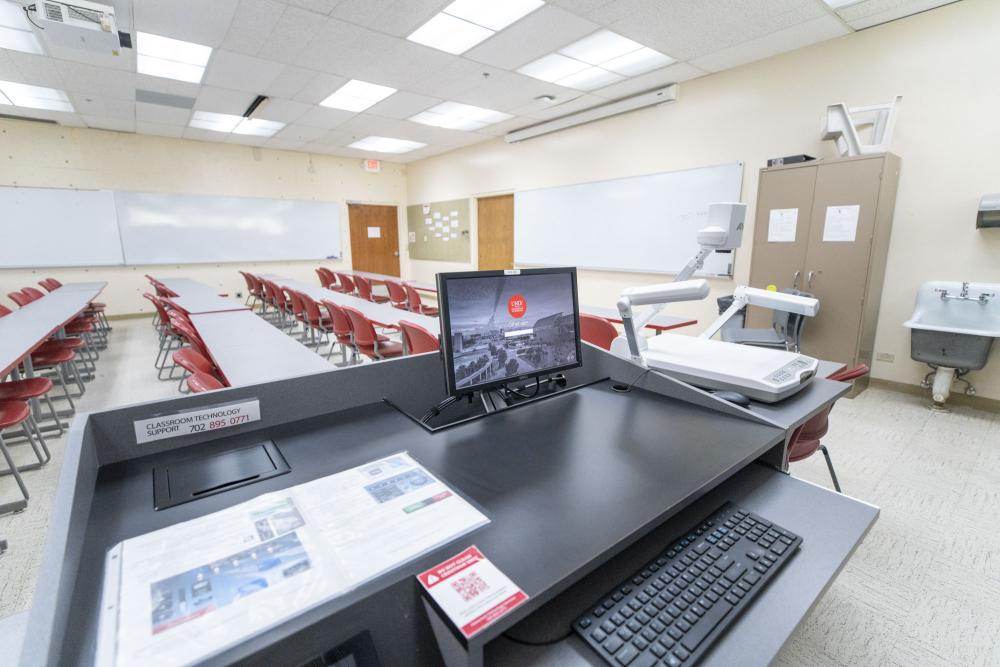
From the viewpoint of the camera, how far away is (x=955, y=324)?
3.21 m

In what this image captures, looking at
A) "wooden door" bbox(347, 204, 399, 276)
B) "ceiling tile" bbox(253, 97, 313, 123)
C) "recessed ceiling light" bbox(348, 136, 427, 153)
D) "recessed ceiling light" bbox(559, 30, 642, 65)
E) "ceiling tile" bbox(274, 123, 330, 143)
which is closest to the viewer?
"recessed ceiling light" bbox(559, 30, 642, 65)

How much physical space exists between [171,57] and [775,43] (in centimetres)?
525

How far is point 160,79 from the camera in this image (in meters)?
4.43

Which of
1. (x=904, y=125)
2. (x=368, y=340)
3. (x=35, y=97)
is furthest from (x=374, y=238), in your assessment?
(x=904, y=125)

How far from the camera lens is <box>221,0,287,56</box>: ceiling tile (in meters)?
3.10

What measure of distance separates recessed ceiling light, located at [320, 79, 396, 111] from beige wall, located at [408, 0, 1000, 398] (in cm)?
300

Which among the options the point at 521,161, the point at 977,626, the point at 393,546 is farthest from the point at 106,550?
the point at 521,161

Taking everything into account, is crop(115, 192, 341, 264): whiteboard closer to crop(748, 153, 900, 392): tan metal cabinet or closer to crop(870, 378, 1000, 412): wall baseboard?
crop(748, 153, 900, 392): tan metal cabinet

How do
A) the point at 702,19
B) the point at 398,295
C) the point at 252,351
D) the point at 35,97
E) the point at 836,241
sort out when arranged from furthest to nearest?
the point at 398,295
the point at 35,97
the point at 836,241
the point at 702,19
the point at 252,351

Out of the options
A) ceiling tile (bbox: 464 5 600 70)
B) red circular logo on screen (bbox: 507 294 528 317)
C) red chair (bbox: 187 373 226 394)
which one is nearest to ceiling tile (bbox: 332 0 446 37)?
ceiling tile (bbox: 464 5 600 70)

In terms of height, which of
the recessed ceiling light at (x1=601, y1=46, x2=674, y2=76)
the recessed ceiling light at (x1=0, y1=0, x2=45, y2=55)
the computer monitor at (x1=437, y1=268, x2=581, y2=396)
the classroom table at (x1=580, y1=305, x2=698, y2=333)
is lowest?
the classroom table at (x1=580, y1=305, x2=698, y2=333)

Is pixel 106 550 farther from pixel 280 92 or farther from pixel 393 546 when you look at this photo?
pixel 280 92

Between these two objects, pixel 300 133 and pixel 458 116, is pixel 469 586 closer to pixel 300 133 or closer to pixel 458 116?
pixel 458 116

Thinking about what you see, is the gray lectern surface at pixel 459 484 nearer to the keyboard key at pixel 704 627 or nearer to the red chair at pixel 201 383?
the keyboard key at pixel 704 627
